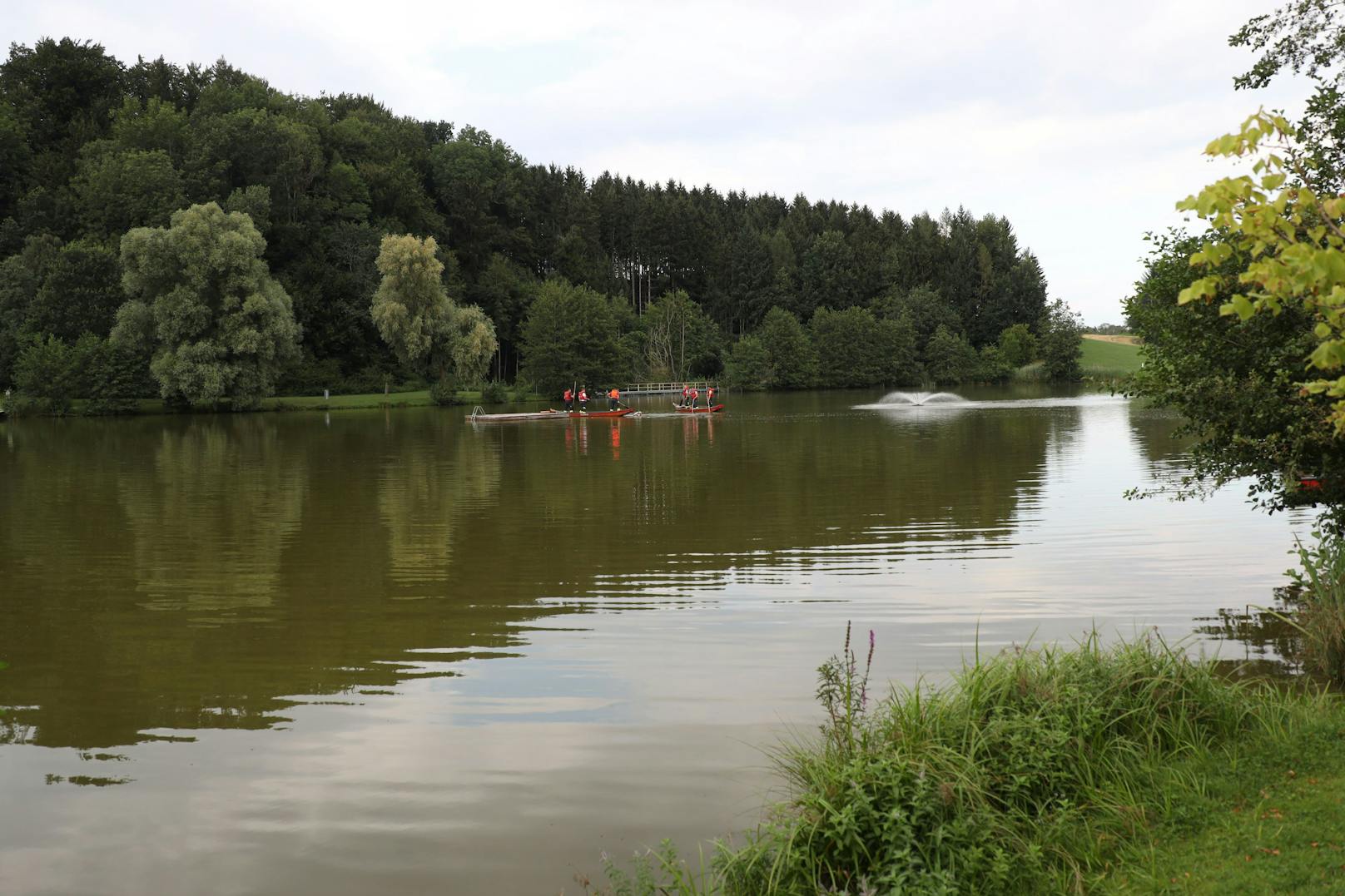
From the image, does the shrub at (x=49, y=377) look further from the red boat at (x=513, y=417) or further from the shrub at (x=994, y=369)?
the shrub at (x=994, y=369)

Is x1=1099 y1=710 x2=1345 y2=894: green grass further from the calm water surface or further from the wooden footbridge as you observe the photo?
the wooden footbridge

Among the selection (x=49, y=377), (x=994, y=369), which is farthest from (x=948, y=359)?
(x=49, y=377)

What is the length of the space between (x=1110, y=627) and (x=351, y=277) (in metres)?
83.3

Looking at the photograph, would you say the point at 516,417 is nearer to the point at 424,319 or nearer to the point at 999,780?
the point at 424,319

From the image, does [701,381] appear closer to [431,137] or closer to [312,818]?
[431,137]

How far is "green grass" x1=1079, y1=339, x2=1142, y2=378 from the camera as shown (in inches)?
4432

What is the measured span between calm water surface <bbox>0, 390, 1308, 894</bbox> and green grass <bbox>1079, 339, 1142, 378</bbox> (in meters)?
90.0

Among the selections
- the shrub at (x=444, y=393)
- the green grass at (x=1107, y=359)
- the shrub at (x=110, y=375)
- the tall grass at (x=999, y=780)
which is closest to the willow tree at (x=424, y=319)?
the shrub at (x=444, y=393)

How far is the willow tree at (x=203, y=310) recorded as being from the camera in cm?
6378

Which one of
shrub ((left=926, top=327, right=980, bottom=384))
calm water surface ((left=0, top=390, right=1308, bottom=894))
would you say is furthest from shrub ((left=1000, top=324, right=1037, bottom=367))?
calm water surface ((left=0, top=390, right=1308, bottom=894))

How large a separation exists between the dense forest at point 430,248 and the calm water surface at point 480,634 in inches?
1919

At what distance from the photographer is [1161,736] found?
22.7ft

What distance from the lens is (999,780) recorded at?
619 cm

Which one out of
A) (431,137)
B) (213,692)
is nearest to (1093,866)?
(213,692)
